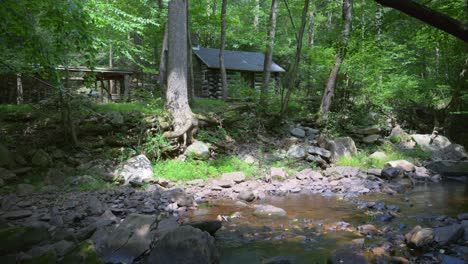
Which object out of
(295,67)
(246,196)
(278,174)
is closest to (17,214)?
(246,196)

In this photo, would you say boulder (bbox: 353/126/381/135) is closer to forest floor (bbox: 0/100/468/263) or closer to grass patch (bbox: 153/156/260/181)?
forest floor (bbox: 0/100/468/263)

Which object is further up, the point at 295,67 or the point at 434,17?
the point at 295,67

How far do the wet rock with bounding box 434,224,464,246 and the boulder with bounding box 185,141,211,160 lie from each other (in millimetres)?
6721

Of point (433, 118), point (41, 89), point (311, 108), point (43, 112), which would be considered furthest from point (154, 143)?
point (433, 118)

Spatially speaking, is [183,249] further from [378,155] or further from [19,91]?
[19,91]

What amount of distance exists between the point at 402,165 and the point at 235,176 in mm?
5799

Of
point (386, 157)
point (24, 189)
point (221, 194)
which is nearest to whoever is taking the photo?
point (24, 189)

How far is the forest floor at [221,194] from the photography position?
4992 mm

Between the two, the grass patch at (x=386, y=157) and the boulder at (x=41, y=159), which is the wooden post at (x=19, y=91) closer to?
the boulder at (x=41, y=159)

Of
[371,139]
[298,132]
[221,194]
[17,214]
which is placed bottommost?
[221,194]

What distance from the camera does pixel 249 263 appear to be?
4.88 m

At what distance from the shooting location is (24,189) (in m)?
7.43

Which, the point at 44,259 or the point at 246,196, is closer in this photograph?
the point at 44,259

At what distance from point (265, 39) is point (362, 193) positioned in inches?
412
